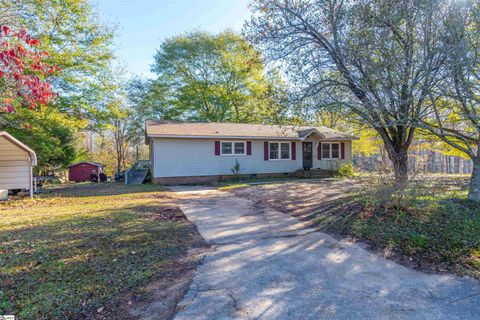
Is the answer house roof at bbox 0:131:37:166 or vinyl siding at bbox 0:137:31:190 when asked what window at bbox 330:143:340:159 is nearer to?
house roof at bbox 0:131:37:166

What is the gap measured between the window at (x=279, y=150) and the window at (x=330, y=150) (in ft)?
9.50

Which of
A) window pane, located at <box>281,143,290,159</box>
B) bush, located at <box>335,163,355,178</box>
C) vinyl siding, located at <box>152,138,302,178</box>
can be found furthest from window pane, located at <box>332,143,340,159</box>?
vinyl siding, located at <box>152,138,302,178</box>

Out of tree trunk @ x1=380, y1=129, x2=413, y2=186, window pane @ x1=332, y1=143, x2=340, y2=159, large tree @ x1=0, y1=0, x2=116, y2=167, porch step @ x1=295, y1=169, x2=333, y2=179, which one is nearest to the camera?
tree trunk @ x1=380, y1=129, x2=413, y2=186

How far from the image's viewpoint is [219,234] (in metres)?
4.85

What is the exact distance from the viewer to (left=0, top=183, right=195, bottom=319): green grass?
2.58 m

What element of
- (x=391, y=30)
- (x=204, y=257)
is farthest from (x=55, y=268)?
(x=391, y=30)

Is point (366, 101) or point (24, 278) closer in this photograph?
point (24, 278)

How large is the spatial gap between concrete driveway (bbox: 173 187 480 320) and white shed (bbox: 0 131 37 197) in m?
8.67

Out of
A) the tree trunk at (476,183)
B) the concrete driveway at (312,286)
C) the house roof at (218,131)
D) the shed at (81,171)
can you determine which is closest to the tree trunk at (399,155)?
the tree trunk at (476,183)

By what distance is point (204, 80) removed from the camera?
24.8m

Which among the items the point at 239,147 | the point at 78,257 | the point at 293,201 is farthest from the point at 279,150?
the point at 78,257

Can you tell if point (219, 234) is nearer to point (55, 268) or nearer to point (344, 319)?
point (55, 268)

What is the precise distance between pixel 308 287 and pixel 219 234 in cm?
228

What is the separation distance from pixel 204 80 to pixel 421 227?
913 inches
